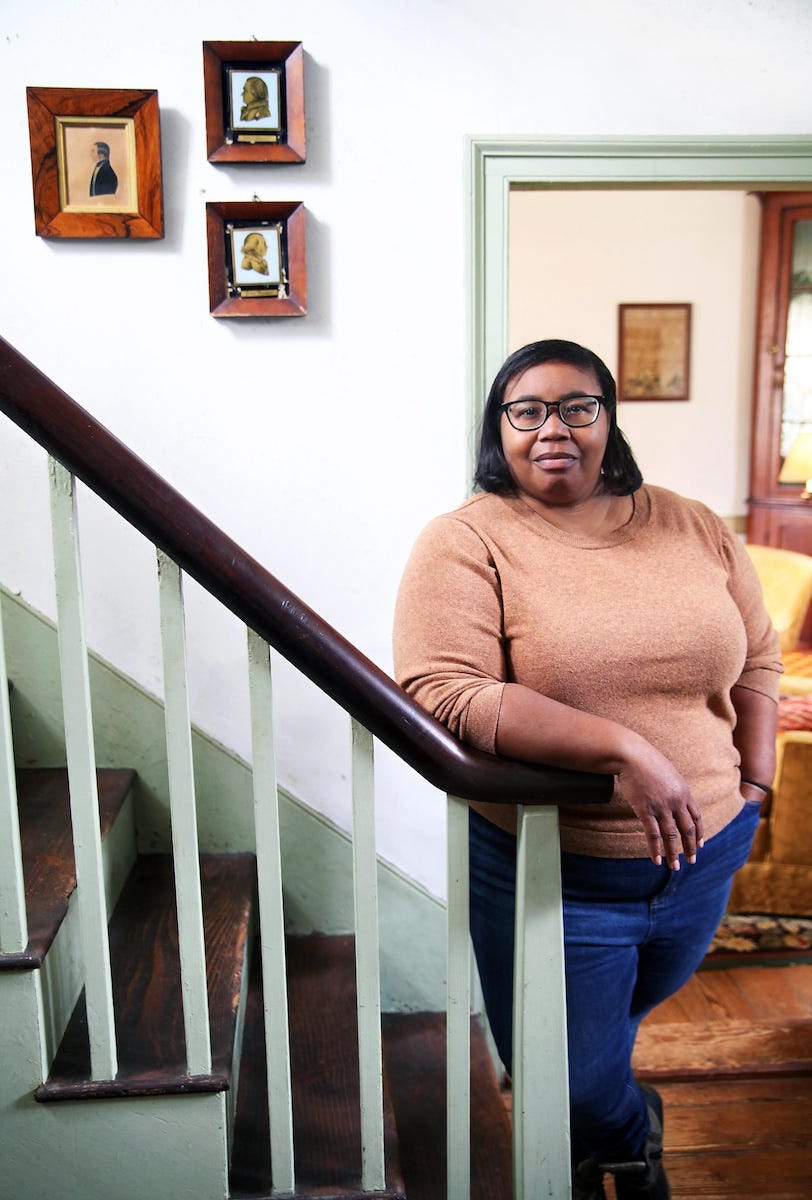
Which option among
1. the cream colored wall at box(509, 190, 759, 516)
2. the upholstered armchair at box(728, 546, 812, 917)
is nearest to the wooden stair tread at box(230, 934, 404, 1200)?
the upholstered armchair at box(728, 546, 812, 917)

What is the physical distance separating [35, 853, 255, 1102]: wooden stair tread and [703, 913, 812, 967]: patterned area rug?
150 centimetres

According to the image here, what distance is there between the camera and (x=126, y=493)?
106 cm

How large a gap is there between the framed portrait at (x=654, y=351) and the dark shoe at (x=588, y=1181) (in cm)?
443

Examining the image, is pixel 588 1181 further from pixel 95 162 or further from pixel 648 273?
pixel 648 273

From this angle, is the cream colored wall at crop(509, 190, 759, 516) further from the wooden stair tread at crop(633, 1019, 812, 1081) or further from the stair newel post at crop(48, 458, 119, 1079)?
the stair newel post at crop(48, 458, 119, 1079)

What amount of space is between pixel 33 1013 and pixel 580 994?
723 mm

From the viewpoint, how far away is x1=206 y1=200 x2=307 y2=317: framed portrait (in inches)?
71.6

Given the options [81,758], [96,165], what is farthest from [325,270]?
[81,758]

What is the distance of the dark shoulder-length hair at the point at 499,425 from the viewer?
1.39 meters

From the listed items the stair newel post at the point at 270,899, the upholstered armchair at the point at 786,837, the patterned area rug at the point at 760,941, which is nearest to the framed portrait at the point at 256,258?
the stair newel post at the point at 270,899

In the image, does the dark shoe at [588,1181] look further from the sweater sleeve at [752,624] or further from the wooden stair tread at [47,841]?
the wooden stair tread at [47,841]

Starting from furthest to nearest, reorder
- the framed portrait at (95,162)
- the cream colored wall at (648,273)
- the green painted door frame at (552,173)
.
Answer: the cream colored wall at (648,273) → the green painted door frame at (552,173) → the framed portrait at (95,162)

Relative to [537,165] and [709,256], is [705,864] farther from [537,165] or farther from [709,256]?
[709,256]

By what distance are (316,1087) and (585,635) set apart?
2.92 ft
